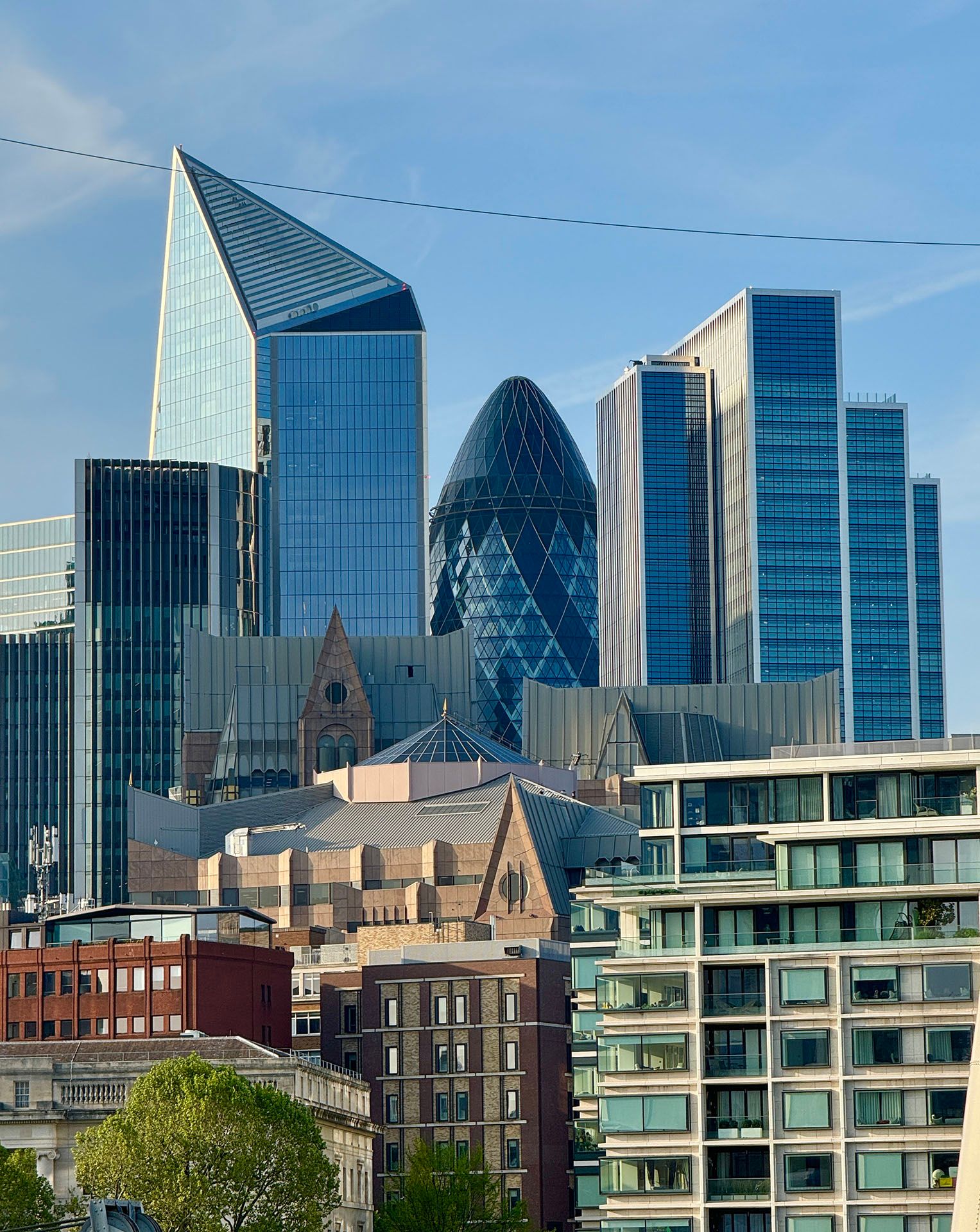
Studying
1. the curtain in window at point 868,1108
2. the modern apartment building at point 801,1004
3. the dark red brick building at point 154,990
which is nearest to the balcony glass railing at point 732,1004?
the modern apartment building at point 801,1004

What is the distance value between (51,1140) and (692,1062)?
168ft

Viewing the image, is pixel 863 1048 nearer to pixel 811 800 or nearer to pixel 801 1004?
pixel 801 1004

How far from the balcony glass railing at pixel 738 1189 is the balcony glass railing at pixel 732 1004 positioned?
699 centimetres

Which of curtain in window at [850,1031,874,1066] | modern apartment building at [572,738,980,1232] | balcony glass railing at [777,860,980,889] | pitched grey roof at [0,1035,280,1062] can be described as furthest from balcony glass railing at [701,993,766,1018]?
pitched grey roof at [0,1035,280,1062]

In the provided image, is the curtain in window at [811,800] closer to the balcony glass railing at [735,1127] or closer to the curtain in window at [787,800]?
the curtain in window at [787,800]

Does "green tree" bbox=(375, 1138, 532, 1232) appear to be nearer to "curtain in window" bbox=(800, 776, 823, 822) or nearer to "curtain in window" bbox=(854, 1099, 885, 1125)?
"curtain in window" bbox=(800, 776, 823, 822)

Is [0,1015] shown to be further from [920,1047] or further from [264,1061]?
[920,1047]

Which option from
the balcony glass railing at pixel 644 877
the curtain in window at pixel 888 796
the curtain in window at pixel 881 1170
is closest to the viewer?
the curtain in window at pixel 881 1170

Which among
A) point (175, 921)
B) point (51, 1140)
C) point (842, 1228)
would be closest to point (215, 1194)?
point (51, 1140)

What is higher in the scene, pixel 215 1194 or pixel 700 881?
pixel 700 881

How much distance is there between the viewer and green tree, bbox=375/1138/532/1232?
571ft

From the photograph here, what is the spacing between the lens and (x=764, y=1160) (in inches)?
4806

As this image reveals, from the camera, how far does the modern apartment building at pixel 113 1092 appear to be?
162250 mm

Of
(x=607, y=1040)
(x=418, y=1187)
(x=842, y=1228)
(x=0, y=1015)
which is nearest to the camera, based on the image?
(x=842, y=1228)
